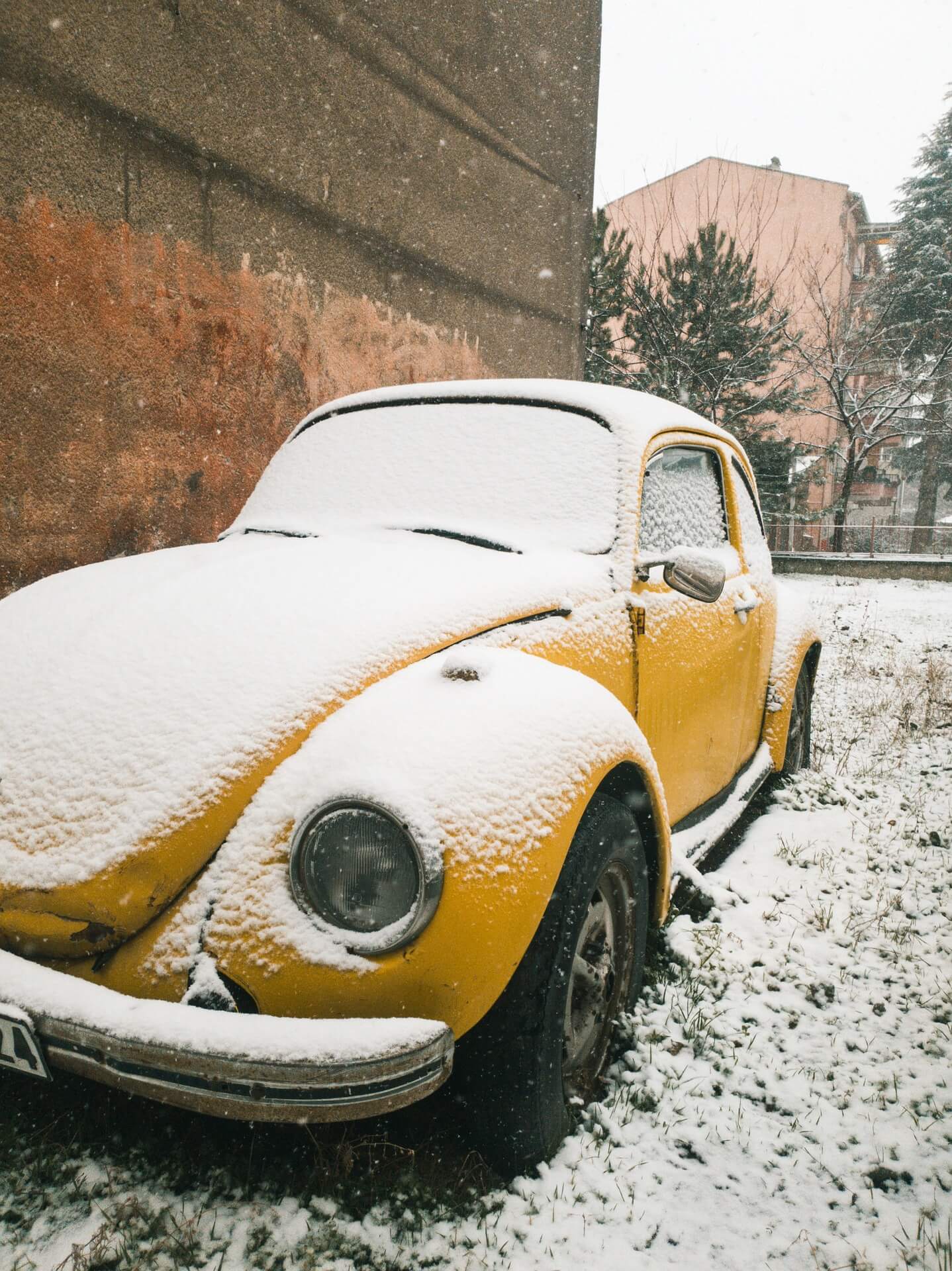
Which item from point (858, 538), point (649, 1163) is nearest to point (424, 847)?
point (649, 1163)

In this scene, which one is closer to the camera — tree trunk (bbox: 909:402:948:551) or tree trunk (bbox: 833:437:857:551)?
tree trunk (bbox: 833:437:857:551)

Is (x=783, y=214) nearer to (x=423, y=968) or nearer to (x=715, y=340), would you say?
(x=715, y=340)

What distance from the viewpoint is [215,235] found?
16.9 ft

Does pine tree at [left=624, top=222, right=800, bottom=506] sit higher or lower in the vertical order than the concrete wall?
higher

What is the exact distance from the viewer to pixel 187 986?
138 centimetres

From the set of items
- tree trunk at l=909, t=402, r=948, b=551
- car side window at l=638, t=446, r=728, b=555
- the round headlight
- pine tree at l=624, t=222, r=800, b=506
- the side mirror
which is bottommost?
the round headlight

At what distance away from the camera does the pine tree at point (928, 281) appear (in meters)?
28.3

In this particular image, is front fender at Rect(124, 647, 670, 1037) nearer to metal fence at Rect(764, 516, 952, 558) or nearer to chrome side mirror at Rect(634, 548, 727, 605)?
chrome side mirror at Rect(634, 548, 727, 605)

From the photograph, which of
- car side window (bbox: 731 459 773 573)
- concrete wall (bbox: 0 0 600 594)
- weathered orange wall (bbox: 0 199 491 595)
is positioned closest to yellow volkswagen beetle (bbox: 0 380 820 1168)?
car side window (bbox: 731 459 773 573)

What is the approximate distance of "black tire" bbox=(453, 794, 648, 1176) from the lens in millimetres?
1521

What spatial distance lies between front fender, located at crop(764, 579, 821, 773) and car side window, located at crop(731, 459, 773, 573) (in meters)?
0.25

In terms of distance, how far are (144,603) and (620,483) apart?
4.51ft

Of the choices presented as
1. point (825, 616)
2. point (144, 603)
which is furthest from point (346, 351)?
point (825, 616)

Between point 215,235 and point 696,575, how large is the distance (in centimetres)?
424
